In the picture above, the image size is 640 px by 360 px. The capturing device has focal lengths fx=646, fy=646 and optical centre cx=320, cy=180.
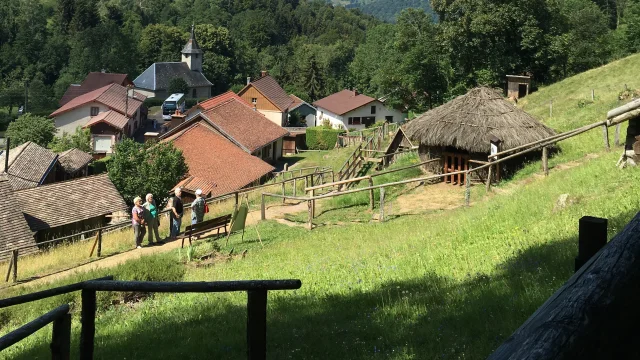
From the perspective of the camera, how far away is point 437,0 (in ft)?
135

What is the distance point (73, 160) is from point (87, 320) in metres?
40.3

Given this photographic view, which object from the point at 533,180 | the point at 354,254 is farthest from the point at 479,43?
the point at 354,254

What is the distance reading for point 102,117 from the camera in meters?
59.6

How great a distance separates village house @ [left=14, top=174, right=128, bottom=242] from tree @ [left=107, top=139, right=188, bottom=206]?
2.65 feet

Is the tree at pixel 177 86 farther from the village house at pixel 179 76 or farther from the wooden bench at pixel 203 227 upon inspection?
the wooden bench at pixel 203 227

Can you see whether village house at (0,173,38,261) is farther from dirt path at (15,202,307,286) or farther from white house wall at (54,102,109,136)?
white house wall at (54,102,109,136)

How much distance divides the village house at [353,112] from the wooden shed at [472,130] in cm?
4576

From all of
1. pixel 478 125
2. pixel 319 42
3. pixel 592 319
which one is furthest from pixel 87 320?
pixel 319 42

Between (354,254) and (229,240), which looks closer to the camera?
(354,254)

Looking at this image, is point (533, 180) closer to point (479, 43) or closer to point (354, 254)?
point (354, 254)

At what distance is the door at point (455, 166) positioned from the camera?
866 inches

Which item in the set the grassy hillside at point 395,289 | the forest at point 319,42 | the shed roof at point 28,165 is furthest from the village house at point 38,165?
the forest at point 319,42

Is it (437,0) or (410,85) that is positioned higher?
(437,0)

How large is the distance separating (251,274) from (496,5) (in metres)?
31.3
